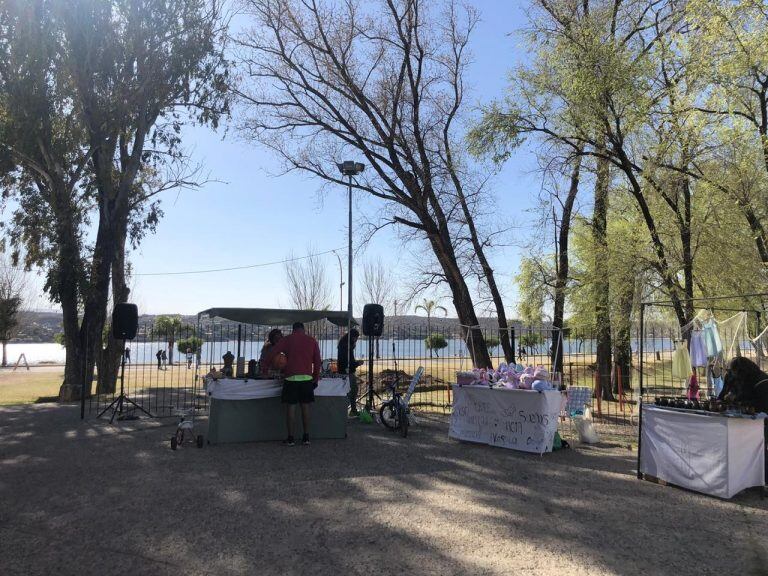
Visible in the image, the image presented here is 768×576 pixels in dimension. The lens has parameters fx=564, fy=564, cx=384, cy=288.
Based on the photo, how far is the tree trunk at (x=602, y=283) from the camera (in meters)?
16.2

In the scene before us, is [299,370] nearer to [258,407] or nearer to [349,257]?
[258,407]

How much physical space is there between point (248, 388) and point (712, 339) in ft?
24.4

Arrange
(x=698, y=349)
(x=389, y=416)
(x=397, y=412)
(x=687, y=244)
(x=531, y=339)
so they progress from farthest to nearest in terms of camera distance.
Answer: (x=531, y=339), (x=687, y=244), (x=389, y=416), (x=397, y=412), (x=698, y=349)

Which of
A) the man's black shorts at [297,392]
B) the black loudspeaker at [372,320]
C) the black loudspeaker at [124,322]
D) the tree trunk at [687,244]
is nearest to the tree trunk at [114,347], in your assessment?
A: the black loudspeaker at [124,322]

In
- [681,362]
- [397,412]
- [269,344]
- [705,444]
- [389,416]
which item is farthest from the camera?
[389,416]

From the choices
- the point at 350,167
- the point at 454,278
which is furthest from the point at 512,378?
the point at 454,278

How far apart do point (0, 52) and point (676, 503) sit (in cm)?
1782

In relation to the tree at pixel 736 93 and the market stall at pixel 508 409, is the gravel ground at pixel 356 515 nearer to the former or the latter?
the market stall at pixel 508 409

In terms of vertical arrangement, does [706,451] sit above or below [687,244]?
below

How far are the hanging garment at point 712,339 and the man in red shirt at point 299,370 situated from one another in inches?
244

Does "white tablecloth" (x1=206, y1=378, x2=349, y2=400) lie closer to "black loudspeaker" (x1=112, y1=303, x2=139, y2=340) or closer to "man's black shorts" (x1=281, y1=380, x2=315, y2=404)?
"man's black shorts" (x1=281, y1=380, x2=315, y2=404)

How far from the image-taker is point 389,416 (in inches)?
430

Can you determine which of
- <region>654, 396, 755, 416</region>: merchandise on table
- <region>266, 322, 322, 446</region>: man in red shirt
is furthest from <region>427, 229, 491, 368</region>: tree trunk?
<region>654, 396, 755, 416</region>: merchandise on table

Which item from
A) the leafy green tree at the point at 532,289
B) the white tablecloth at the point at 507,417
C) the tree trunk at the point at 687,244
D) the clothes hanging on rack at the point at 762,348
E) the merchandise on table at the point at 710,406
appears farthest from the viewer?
the leafy green tree at the point at 532,289
